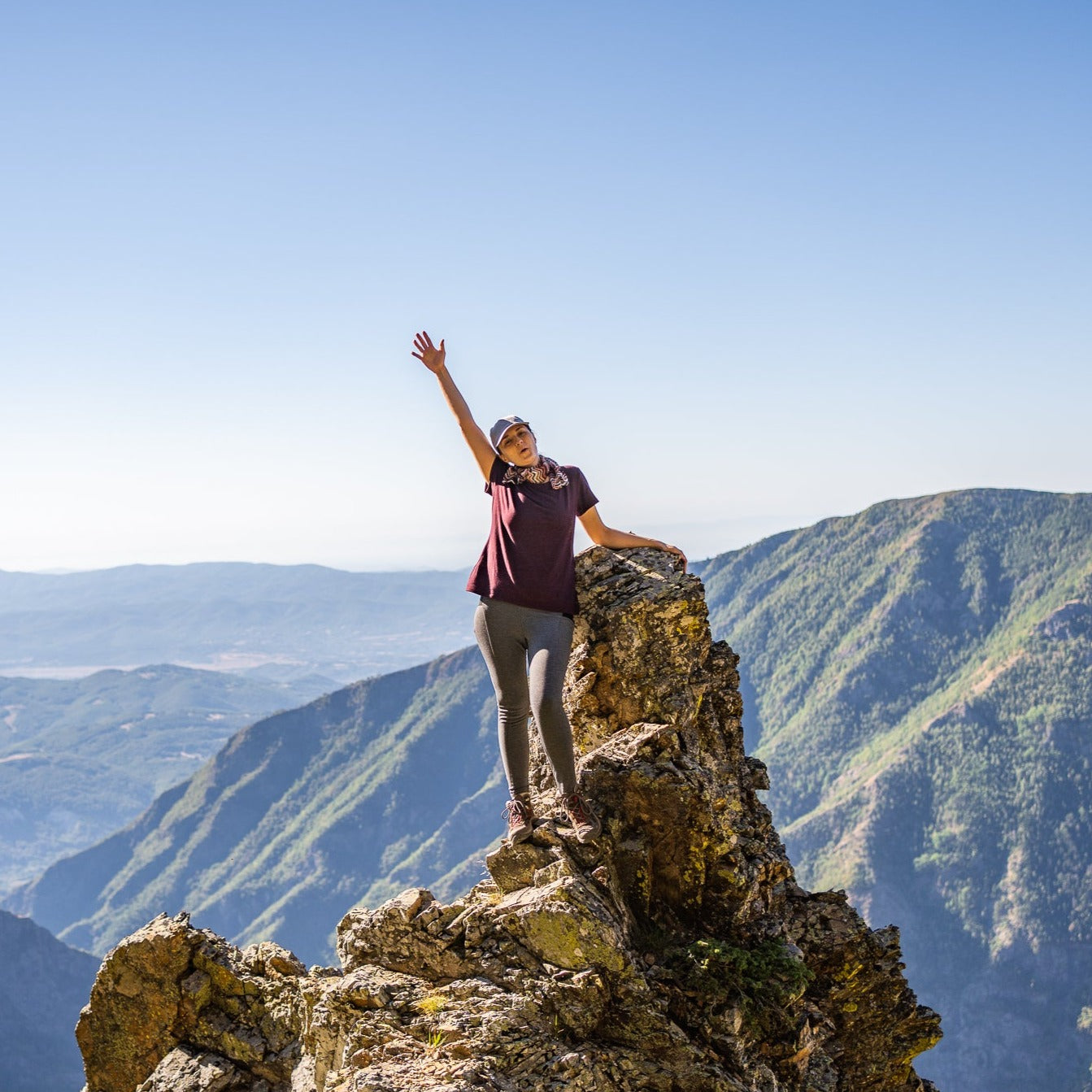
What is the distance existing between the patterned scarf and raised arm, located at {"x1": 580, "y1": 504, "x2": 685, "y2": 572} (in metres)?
0.82

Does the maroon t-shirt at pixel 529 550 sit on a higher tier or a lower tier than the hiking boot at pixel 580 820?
higher

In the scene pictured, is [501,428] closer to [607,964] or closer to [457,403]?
[457,403]

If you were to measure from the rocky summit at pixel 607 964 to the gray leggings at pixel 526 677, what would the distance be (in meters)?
0.81

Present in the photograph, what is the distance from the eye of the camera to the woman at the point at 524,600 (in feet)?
38.4

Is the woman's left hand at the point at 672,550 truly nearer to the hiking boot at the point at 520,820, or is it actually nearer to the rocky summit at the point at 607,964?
the rocky summit at the point at 607,964

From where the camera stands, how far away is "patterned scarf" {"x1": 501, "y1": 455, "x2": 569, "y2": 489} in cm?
1197

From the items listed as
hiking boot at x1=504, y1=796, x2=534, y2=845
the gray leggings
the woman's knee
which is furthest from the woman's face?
hiking boot at x1=504, y1=796, x2=534, y2=845

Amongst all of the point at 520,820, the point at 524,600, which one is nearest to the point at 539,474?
the point at 524,600

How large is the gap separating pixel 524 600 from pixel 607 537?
2075 mm

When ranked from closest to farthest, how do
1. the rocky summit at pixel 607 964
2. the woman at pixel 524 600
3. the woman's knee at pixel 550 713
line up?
the rocky summit at pixel 607 964
the woman's knee at pixel 550 713
the woman at pixel 524 600

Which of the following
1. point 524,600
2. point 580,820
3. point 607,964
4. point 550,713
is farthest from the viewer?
point 580,820

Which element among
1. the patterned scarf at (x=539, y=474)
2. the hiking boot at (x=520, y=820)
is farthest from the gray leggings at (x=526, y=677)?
the patterned scarf at (x=539, y=474)

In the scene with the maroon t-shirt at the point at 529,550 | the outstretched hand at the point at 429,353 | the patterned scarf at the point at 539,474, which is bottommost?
the maroon t-shirt at the point at 529,550

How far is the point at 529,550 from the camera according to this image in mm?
11820
